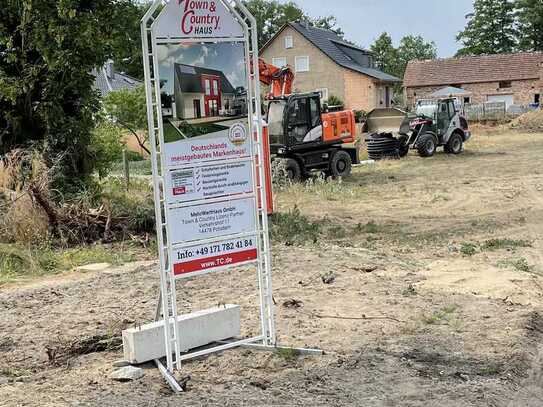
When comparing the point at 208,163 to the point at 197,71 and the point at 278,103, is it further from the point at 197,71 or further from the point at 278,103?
the point at 278,103

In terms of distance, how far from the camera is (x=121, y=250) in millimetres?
10664

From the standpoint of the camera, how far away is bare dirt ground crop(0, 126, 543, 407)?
4.70 metres

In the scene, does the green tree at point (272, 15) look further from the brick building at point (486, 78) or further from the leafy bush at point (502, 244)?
the leafy bush at point (502, 244)

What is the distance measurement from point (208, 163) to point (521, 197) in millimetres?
12292

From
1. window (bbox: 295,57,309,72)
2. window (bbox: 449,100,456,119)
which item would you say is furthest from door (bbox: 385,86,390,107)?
window (bbox: 449,100,456,119)

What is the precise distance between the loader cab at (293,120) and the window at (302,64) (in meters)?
35.2

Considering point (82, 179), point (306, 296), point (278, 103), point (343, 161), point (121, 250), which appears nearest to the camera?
point (306, 296)

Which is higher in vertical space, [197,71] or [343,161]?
[197,71]

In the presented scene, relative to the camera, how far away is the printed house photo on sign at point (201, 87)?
15.4 feet

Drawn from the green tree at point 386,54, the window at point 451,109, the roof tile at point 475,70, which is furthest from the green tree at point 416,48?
the window at point 451,109

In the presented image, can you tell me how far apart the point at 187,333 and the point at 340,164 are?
15846 millimetres

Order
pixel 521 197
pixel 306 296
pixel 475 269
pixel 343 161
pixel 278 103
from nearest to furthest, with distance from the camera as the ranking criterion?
pixel 306 296 → pixel 475 269 → pixel 521 197 → pixel 278 103 → pixel 343 161

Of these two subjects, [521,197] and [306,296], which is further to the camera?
[521,197]

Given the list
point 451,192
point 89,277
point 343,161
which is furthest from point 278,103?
point 89,277
